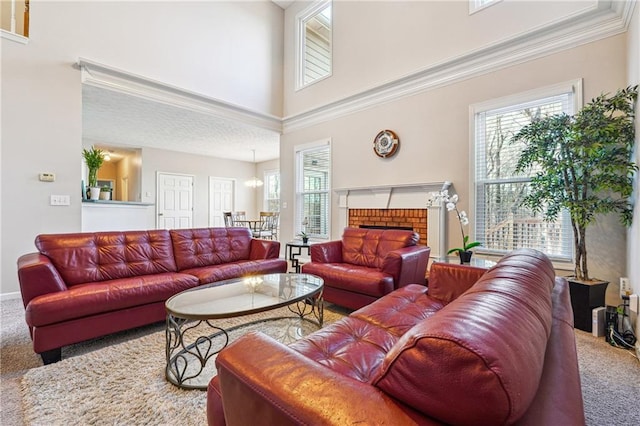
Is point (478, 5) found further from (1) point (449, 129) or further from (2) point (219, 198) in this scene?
(2) point (219, 198)

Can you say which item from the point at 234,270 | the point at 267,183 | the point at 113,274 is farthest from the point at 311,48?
the point at 113,274

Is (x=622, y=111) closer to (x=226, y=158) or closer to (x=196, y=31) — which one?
(x=196, y=31)

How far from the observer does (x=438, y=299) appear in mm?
2092

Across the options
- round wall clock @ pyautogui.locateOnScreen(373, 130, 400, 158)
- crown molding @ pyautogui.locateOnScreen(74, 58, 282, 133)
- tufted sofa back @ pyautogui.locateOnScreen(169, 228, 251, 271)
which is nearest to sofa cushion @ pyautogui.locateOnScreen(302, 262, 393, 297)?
tufted sofa back @ pyautogui.locateOnScreen(169, 228, 251, 271)

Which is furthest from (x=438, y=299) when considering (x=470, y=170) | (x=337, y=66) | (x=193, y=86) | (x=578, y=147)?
(x=193, y=86)

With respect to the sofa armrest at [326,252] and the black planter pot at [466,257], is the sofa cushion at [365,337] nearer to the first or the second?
the black planter pot at [466,257]

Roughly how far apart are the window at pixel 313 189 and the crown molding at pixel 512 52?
1.00m

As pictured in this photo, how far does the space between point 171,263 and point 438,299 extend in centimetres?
254

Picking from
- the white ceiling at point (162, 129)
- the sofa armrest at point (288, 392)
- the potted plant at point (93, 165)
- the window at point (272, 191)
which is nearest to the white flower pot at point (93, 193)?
the potted plant at point (93, 165)

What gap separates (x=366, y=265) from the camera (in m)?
3.38

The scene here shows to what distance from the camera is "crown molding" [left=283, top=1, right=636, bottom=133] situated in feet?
9.11

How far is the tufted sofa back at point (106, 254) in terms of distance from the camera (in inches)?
96.4

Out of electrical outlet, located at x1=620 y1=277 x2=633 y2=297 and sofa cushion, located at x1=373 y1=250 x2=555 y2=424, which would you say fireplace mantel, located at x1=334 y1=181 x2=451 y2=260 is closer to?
electrical outlet, located at x1=620 y1=277 x2=633 y2=297

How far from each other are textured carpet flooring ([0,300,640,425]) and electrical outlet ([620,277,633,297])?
1.69 feet
